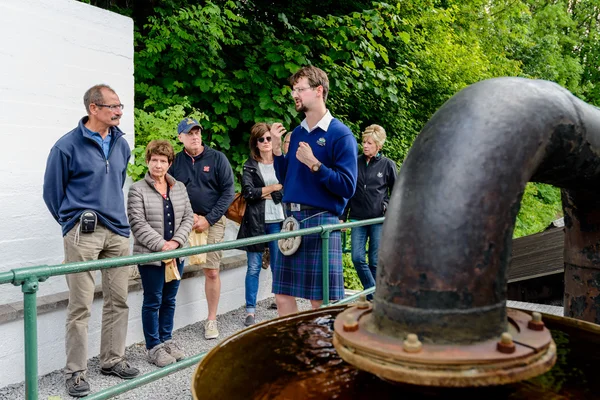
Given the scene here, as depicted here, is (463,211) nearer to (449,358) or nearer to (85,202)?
(449,358)

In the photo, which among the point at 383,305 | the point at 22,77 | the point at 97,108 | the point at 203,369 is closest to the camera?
the point at 383,305

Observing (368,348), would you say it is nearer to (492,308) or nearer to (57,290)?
(492,308)

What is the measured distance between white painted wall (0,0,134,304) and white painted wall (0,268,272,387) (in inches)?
19.8

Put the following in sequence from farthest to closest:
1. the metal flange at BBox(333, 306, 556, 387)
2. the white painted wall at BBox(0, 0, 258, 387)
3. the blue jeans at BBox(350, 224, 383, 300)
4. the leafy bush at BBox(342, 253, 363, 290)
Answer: the leafy bush at BBox(342, 253, 363, 290) < the blue jeans at BBox(350, 224, 383, 300) < the white painted wall at BBox(0, 0, 258, 387) < the metal flange at BBox(333, 306, 556, 387)

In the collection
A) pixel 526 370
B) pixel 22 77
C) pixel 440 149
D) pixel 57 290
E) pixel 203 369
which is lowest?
pixel 57 290

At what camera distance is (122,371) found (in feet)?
14.3

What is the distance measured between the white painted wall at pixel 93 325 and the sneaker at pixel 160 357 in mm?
489

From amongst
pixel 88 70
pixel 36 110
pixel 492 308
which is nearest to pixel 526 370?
pixel 492 308

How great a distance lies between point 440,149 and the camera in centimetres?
113

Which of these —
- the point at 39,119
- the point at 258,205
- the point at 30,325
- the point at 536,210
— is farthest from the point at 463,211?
the point at 536,210

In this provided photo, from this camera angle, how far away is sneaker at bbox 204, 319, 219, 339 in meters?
5.46

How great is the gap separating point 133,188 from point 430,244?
13.3 feet

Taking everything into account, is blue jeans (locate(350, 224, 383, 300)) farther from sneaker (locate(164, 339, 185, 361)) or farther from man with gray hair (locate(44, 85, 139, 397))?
man with gray hair (locate(44, 85, 139, 397))

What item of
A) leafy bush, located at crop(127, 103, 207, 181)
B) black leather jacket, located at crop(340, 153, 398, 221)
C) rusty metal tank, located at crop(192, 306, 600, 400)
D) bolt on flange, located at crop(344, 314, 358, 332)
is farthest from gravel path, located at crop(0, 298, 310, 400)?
bolt on flange, located at crop(344, 314, 358, 332)
